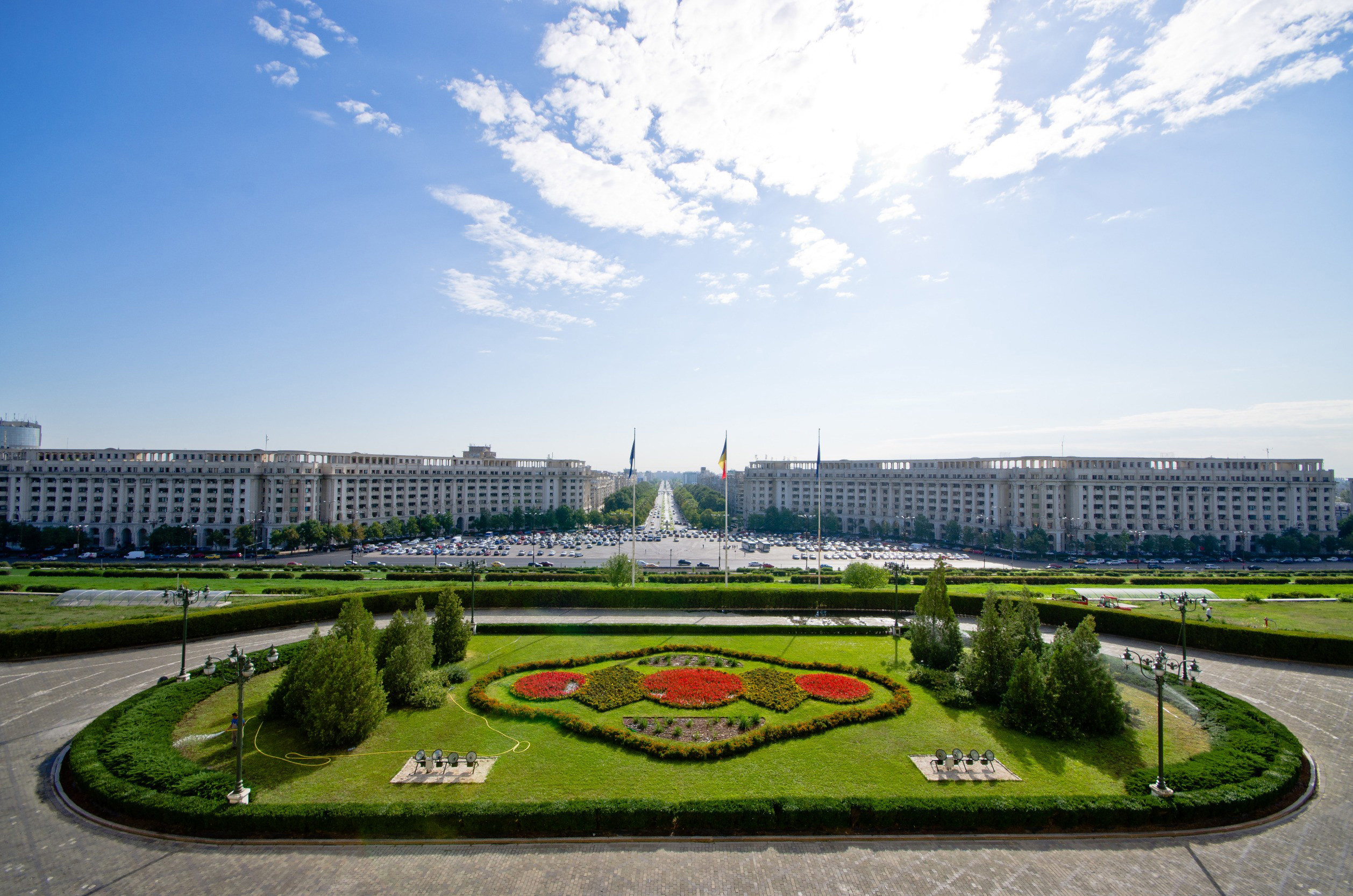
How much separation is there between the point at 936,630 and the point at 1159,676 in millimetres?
11689

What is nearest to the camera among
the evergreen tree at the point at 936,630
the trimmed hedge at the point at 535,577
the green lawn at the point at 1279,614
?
the evergreen tree at the point at 936,630

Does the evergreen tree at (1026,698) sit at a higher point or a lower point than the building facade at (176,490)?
lower

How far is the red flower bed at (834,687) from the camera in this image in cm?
2345

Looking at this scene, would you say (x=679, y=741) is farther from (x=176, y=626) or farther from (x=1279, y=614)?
(x=1279, y=614)

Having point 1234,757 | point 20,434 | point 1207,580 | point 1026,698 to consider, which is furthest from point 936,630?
point 20,434

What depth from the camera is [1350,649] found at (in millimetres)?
28766

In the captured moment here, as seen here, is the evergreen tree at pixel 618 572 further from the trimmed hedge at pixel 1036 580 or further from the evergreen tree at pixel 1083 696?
the evergreen tree at pixel 1083 696

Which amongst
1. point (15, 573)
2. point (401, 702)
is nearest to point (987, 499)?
point (401, 702)

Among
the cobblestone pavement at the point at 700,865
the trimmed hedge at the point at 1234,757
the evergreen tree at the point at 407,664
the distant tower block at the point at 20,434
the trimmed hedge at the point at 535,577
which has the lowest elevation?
the cobblestone pavement at the point at 700,865

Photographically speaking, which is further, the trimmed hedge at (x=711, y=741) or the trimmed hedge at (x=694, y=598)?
the trimmed hedge at (x=694, y=598)

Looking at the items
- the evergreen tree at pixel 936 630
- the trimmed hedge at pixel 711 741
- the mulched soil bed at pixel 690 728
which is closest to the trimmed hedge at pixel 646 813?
the trimmed hedge at pixel 711 741

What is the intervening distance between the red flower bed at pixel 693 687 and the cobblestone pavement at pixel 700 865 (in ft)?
27.5

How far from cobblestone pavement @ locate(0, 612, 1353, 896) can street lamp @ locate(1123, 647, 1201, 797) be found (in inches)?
54.5

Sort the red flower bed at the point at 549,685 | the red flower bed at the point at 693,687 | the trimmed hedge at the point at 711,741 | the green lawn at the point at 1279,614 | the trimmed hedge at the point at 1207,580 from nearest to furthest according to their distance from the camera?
1. the trimmed hedge at the point at 711,741
2. the red flower bed at the point at 693,687
3. the red flower bed at the point at 549,685
4. the green lawn at the point at 1279,614
5. the trimmed hedge at the point at 1207,580
